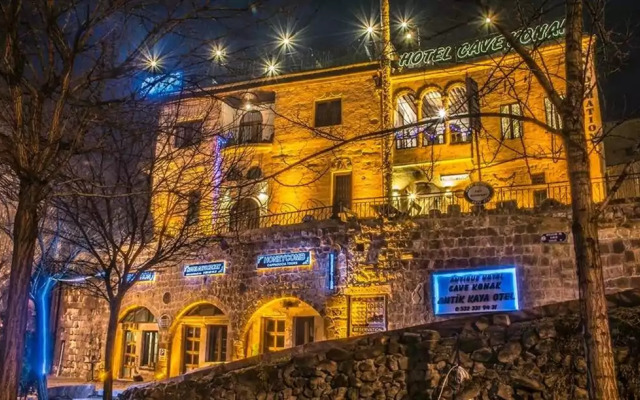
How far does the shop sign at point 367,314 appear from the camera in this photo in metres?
16.0

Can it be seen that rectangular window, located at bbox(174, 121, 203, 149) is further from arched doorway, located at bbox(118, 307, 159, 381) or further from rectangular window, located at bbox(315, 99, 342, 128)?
arched doorway, located at bbox(118, 307, 159, 381)

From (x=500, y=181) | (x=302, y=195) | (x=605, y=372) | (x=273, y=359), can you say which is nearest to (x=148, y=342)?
(x=302, y=195)

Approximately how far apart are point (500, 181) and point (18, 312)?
16573 mm

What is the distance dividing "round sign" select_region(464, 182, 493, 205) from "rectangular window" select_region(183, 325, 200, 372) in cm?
1164

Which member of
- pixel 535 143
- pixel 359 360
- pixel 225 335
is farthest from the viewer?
pixel 225 335

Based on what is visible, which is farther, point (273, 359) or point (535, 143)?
point (535, 143)

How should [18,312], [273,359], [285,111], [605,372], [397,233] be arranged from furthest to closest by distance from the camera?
1. [285,111]
2. [397,233]
3. [273,359]
4. [18,312]
5. [605,372]

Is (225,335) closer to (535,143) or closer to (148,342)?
(148,342)

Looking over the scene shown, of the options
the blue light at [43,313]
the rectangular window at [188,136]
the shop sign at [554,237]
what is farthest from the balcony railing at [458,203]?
the rectangular window at [188,136]

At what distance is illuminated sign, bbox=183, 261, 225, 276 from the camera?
754 inches

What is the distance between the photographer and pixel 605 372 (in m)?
4.91

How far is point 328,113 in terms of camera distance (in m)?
21.7

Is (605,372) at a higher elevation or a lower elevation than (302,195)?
lower

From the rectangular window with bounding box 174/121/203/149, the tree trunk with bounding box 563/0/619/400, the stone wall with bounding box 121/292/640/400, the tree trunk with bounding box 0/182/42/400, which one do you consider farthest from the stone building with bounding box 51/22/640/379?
the tree trunk with bounding box 0/182/42/400
